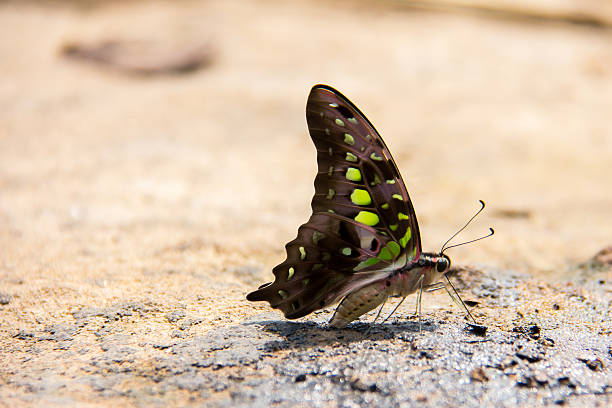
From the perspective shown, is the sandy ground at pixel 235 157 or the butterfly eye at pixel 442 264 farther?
the sandy ground at pixel 235 157

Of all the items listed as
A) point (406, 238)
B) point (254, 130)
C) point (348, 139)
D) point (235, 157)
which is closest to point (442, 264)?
point (406, 238)

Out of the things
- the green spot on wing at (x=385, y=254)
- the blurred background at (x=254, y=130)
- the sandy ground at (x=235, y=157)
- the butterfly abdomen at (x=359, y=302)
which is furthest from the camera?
the blurred background at (x=254, y=130)

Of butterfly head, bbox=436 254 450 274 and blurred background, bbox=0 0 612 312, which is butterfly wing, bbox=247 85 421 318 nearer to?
butterfly head, bbox=436 254 450 274

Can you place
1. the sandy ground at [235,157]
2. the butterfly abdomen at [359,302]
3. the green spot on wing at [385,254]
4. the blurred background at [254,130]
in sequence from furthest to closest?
1. the blurred background at [254,130]
2. the sandy ground at [235,157]
3. the green spot on wing at [385,254]
4. the butterfly abdomen at [359,302]

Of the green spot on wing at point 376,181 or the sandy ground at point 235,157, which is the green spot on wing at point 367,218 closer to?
the green spot on wing at point 376,181

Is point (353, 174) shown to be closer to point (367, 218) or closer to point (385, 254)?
point (367, 218)

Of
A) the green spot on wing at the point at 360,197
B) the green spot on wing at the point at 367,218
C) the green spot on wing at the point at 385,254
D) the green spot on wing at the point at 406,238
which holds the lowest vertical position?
the green spot on wing at the point at 385,254

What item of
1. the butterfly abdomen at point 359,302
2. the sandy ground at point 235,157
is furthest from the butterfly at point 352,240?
the sandy ground at point 235,157
